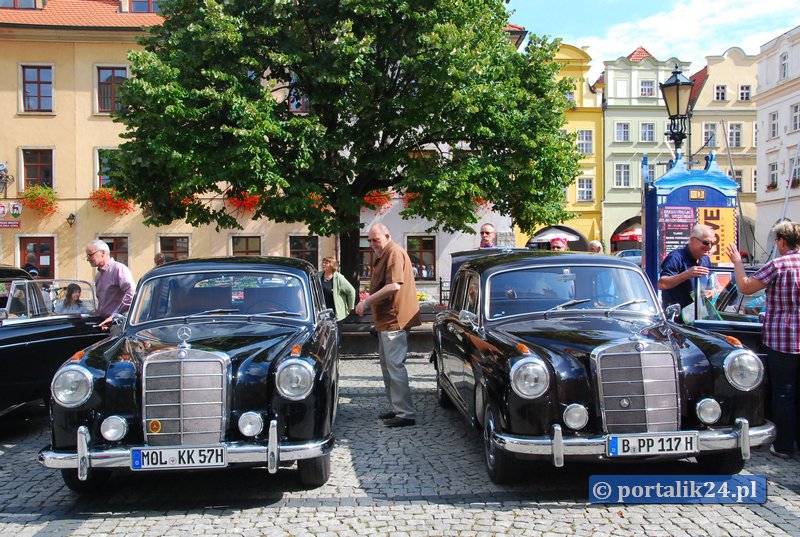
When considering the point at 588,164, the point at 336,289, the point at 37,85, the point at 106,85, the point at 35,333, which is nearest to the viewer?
the point at 35,333

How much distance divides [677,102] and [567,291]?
7027 mm

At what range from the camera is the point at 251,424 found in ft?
15.4

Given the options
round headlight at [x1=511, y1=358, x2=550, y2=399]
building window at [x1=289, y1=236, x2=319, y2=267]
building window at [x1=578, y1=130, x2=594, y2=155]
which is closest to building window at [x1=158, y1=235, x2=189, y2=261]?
building window at [x1=289, y1=236, x2=319, y2=267]

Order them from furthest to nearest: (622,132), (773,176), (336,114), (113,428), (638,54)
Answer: (638,54) < (773,176) < (622,132) < (336,114) < (113,428)

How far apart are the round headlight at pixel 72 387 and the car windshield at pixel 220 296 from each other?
1.23m

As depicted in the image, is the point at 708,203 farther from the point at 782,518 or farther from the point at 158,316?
the point at 158,316

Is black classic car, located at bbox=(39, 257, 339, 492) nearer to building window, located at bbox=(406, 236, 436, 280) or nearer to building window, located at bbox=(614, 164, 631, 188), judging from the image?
building window, located at bbox=(406, 236, 436, 280)

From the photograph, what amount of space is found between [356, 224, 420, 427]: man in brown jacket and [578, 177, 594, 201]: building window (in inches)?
1389

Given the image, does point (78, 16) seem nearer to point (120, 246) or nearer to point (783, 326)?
point (120, 246)

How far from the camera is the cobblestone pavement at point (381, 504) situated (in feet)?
14.4

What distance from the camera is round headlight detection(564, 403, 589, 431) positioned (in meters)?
4.70

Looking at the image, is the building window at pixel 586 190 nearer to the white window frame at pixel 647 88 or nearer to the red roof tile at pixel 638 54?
the white window frame at pixel 647 88

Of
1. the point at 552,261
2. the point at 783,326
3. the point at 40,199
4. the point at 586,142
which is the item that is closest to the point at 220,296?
the point at 552,261

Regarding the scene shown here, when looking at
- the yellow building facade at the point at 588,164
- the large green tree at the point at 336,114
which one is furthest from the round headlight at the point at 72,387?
the yellow building facade at the point at 588,164
